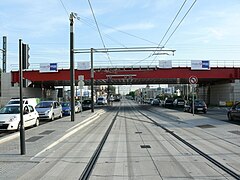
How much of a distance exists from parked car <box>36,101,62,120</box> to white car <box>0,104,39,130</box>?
18.5 feet

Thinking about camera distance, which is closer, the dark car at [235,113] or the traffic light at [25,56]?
the traffic light at [25,56]

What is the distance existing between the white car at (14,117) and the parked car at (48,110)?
221 inches

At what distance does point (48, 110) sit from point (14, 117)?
9552 millimetres

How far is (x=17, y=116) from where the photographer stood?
17875 millimetres

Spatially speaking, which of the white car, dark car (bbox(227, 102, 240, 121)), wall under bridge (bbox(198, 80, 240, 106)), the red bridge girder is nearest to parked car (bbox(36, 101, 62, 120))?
the white car

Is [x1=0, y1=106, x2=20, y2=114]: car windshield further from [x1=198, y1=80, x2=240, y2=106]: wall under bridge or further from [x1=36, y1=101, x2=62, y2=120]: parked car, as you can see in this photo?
[x1=198, y1=80, x2=240, y2=106]: wall under bridge

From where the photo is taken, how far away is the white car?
1728 centimetres

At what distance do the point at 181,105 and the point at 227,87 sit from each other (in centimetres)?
1123

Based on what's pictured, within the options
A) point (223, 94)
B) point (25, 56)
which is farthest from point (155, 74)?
point (25, 56)

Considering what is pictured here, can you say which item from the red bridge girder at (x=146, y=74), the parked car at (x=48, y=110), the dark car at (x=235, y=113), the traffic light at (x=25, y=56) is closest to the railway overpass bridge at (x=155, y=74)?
the red bridge girder at (x=146, y=74)

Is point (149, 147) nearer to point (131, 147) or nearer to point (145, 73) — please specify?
point (131, 147)

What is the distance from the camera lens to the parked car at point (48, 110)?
26672mm

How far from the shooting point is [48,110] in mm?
27219

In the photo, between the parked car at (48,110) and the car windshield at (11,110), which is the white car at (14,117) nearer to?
the car windshield at (11,110)
